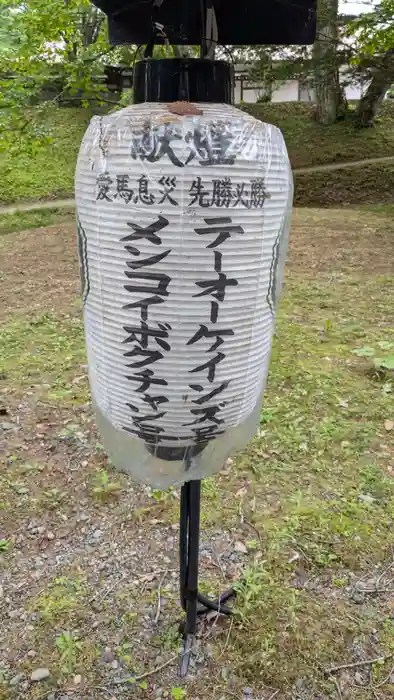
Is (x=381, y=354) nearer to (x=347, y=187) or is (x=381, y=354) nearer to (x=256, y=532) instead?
(x=256, y=532)

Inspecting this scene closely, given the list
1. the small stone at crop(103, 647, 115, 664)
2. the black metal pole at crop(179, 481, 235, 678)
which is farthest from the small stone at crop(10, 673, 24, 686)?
the black metal pole at crop(179, 481, 235, 678)

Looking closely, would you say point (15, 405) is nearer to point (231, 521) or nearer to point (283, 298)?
point (231, 521)

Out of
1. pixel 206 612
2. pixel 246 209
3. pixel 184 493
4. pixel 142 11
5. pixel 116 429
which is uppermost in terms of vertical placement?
pixel 142 11

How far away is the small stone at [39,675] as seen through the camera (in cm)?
205

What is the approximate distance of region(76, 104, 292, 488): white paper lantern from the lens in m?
1.31

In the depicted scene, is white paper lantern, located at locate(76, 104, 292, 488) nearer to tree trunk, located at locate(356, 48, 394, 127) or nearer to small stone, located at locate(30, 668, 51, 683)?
small stone, located at locate(30, 668, 51, 683)

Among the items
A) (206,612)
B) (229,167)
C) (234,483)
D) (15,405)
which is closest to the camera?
(229,167)

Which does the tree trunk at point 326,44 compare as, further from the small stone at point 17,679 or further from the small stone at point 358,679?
the small stone at point 17,679

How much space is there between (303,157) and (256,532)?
12558mm

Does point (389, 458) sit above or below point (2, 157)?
below

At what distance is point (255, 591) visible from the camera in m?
2.33

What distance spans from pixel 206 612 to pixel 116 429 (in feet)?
3.55

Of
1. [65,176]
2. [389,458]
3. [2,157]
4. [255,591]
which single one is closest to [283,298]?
[389,458]

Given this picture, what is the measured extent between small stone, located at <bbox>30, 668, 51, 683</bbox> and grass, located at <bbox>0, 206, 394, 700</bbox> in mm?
29
